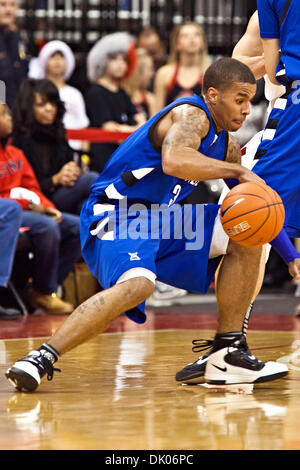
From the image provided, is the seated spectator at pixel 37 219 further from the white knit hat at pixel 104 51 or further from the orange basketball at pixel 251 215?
the orange basketball at pixel 251 215

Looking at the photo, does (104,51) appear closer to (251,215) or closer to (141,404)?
(251,215)

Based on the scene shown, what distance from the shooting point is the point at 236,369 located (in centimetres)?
423

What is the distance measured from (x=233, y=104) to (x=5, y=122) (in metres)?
3.63

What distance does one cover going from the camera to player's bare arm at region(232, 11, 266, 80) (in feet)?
16.6

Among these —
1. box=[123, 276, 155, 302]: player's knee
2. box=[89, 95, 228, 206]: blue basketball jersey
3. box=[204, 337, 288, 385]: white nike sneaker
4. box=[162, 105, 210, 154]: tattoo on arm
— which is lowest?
box=[204, 337, 288, 385]: white nike sneaker

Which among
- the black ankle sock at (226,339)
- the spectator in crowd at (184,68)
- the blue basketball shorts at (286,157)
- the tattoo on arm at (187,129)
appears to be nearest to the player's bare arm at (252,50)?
the blue basketball shorts at (286,157)

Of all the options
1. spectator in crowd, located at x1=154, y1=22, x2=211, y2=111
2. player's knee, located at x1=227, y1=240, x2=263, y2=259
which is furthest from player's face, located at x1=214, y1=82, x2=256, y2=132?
spectator in crowd, located at x1=154, y1=22, x2=211, y2=111

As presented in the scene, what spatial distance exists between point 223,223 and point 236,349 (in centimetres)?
65

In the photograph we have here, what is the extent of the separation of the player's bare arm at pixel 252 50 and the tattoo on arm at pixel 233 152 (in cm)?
76

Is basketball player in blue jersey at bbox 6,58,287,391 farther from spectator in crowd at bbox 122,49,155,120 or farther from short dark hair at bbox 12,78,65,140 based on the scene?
spectator in crowd at bbox 122,49,155,120

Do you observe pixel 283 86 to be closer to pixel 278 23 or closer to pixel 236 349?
pixel 278 23

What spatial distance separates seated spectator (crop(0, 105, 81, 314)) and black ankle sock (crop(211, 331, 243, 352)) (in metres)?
3.40

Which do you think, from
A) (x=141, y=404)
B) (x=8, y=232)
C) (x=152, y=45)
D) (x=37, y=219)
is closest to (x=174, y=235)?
(x=141, y=404)

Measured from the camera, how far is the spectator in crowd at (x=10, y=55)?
8.69 metres
